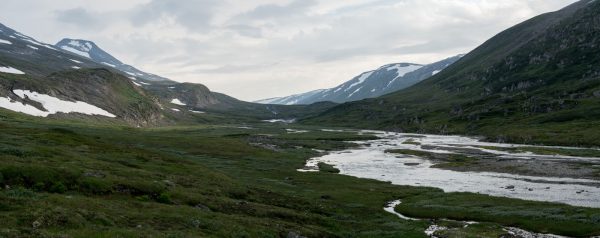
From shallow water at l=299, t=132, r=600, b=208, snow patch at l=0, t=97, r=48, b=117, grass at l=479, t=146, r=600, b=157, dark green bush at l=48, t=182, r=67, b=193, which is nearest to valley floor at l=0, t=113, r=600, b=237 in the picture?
dark green bush at l=48, t=182, r=67, b=193

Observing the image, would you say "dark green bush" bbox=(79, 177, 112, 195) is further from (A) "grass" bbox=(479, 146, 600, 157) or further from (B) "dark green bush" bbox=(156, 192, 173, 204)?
(A) "grass" bbox=(479, 146, 600, 157)

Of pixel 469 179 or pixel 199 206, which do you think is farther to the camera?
pixel 469 179

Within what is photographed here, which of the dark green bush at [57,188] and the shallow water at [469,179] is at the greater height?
the dark green bush at [57,188]

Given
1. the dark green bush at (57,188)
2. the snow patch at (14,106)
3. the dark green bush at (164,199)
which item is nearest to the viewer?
the dark green bush at (57,188)

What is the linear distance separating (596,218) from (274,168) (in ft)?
211

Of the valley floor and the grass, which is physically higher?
the grass

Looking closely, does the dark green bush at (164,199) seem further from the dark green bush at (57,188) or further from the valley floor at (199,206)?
the dark green bush at (57,188)

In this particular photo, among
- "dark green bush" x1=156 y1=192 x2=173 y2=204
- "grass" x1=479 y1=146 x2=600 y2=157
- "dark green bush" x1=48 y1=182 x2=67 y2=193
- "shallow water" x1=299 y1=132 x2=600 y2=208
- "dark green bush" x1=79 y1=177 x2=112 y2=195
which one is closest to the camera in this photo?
"dark green bush" x1=48 y1=182 x2=67 y2=193

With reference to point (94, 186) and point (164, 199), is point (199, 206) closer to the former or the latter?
point (164, 199)

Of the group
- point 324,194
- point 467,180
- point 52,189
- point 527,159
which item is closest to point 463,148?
point 527,159

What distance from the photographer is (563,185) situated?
73875 millimetres

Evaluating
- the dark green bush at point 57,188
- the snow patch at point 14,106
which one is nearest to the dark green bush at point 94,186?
the dark green bush at point 57,188

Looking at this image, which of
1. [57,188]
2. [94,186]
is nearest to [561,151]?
[94,186]

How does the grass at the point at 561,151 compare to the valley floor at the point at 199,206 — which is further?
the grass at the point at 561,151
